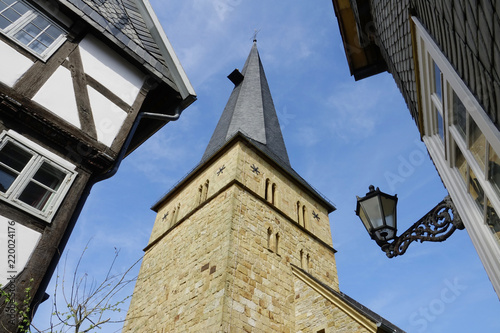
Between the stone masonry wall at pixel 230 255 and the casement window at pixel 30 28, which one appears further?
the stone masonry wall at pixel 230 255

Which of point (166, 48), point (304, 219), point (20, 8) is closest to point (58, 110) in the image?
point (20, 8)

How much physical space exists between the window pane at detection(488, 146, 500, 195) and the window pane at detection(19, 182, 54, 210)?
4682 mm

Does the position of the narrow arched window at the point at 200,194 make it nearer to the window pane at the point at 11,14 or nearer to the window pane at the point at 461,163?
the window pane at the point at 11,14

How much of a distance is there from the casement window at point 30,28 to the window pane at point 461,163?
18.1 ft

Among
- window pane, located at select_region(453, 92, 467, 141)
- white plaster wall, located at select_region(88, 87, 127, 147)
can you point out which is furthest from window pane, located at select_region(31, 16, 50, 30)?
window pane, located at select_region(453, 92, 467, 141)

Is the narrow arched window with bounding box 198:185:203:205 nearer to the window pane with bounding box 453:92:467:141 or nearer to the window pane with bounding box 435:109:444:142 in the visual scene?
the window pane with bounding box 435:109:444:142

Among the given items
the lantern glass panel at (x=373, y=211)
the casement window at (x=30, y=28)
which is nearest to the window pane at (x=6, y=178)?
the casement window at (x=30, y=28)

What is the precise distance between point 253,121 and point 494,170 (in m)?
16.6

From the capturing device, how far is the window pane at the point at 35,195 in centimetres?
439

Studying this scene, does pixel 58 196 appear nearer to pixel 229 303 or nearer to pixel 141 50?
pixel 141 50

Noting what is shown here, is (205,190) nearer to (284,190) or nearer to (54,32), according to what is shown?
(284,190)

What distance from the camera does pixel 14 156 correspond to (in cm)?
453

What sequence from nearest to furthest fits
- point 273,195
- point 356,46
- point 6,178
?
point 6,178
point 356,46
point 273,195

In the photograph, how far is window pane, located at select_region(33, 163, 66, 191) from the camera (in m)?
4.69
